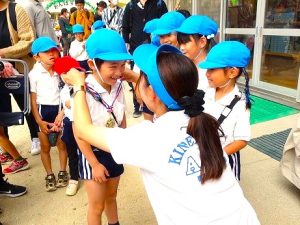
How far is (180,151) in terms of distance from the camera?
100 centimetres

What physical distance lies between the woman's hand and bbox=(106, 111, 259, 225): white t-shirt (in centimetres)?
39

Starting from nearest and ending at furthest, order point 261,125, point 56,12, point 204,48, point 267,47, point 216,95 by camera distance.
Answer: point 216,95, point 204,48, point 261,125, point 267,47, point 56,12

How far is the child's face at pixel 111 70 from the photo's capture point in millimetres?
1553

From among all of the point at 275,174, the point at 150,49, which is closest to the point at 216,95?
the point at 150,49

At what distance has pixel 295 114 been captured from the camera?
12.7 feet

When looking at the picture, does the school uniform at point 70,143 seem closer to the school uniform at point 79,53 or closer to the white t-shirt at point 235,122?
the white t-shirt at point 235,122

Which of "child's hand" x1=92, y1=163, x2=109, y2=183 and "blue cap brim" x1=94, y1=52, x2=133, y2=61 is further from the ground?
"blue cap brim" x1=94, y1=52, x2=133, y2=61

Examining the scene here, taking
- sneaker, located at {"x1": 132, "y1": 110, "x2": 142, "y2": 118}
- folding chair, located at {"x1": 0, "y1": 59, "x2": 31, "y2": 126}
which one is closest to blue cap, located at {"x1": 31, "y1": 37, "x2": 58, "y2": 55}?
folding chair, located at {"x1": 0, "y1": 59, "x2": 31, "y2": 126}

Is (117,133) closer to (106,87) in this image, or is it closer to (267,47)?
(106,87)

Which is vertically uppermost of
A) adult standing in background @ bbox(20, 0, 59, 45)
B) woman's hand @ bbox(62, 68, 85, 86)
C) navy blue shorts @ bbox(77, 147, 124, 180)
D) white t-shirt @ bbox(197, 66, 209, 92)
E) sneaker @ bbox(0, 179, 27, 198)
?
adult standing in background @ bbox(20, 0, 59, 45)

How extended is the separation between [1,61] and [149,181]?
1.61 m

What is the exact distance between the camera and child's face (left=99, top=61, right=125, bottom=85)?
1.55m

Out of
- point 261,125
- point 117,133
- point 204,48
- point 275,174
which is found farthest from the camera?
point 261,125

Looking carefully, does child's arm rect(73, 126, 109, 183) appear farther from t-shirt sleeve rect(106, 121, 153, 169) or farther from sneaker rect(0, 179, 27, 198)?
sneaker rect(0, 179, 27, 198)
